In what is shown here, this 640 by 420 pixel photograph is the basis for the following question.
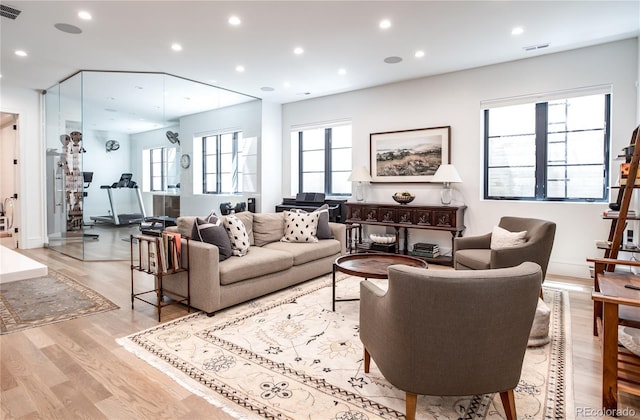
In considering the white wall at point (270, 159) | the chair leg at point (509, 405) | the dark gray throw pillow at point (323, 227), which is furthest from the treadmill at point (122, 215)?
the chair leg at point (509, 405)

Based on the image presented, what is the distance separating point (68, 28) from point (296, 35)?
8.24ft

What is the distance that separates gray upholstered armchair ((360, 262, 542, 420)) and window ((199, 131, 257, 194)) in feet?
17.6

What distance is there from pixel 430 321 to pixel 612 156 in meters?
4.21

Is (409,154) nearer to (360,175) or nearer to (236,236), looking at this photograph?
(360,175)

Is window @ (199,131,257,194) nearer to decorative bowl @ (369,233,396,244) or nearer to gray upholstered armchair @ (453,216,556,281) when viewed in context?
decorative bowl @ (369,233,396,244)

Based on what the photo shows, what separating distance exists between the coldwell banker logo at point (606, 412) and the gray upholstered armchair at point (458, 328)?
1.55ft

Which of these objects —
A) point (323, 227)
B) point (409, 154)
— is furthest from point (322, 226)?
point (409, 154)

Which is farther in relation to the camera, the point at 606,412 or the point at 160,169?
the point at 160,169

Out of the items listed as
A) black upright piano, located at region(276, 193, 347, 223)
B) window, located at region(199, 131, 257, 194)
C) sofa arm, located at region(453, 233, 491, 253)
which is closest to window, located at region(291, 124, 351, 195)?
black upright piano, located at region(276, 193, 347, 223)

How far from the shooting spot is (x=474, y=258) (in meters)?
3.65

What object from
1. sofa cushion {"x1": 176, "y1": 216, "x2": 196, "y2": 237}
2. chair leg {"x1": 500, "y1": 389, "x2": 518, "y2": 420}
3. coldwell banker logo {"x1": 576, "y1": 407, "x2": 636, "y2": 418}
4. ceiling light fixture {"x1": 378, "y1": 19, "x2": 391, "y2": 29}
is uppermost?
ceiling light fixture {"x1": 378, "y1": 19, "x2": 391, "y2": 29}

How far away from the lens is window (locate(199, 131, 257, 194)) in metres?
6.39

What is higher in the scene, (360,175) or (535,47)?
(535,47)

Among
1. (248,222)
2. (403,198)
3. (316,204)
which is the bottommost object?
(248,222)
